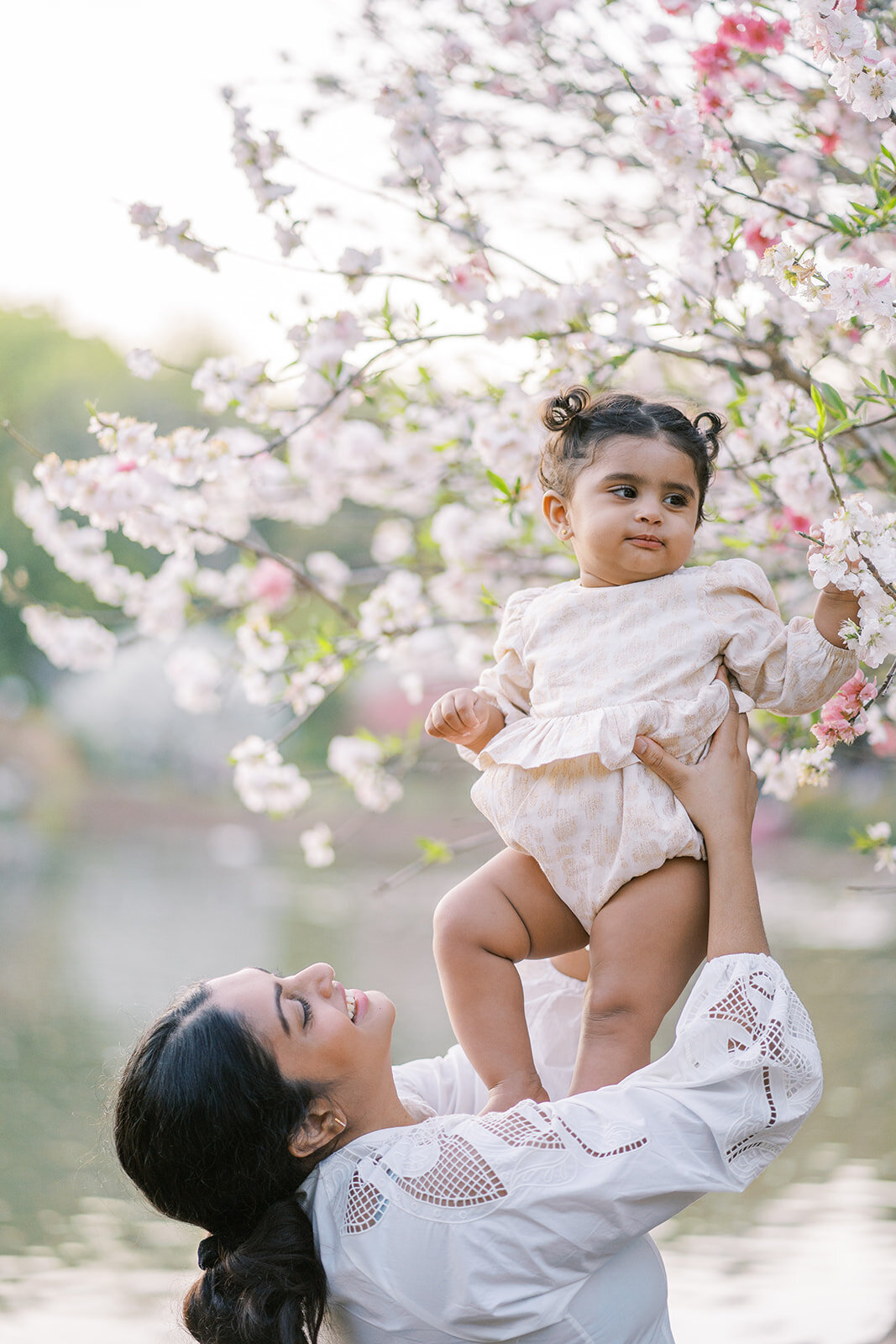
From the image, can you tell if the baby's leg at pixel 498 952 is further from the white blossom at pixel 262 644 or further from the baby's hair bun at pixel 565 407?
the white blossom at pixel 262 644

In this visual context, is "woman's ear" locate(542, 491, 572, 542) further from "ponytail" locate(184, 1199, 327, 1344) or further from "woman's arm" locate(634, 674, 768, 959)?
"ponytail" locate(184, 1199, 327, 1344)

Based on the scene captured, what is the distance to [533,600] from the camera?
59.2 inches

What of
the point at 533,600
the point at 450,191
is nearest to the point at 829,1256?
the point at 533,600

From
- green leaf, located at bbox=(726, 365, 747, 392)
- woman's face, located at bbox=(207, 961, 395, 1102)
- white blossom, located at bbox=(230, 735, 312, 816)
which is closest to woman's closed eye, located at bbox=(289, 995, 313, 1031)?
woman's face, located at bbox=(207, 961, 395, 1102)

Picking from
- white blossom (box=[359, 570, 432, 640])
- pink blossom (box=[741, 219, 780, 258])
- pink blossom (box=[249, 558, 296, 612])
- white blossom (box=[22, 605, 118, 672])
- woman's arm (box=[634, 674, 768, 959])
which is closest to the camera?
woman's arm (box=[634, 674, 768, 959])

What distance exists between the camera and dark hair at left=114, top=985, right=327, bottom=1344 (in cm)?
118

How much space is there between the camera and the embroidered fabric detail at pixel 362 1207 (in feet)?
3.84

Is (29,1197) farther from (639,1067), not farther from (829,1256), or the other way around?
(639,1067)

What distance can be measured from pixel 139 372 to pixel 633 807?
1648 millimetres

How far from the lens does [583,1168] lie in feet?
3.69

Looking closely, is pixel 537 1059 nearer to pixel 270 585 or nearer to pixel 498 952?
pixel 498 952

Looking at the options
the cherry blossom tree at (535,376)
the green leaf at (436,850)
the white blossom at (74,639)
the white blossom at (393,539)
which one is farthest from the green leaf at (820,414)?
the white blossom at (393,539)

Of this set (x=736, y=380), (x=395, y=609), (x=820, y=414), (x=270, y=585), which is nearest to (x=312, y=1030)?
(x=820, y=414)

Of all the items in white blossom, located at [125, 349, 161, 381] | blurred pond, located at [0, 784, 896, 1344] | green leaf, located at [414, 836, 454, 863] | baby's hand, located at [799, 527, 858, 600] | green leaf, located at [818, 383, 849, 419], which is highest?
white blossom, located at [125, 349, 161, 381]
